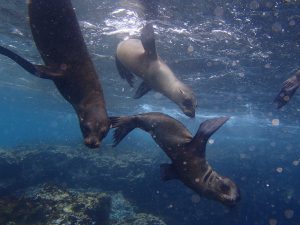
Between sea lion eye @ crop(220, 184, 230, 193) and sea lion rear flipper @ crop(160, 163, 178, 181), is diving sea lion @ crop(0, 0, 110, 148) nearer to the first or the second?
sea lion rear flipper @ crop(160, 163, 178, 181)

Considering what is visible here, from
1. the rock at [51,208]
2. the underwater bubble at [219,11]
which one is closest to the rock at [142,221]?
the rock at [51,208]

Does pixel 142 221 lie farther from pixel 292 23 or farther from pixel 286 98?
pixel 292 23

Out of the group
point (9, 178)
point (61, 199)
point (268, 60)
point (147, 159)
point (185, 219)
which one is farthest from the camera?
point (147, 159)

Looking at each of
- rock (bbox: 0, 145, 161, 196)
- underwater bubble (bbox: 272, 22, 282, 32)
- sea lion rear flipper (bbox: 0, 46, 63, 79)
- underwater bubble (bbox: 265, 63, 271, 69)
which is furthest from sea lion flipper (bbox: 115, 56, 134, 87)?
rock (bbox: 0, 145, 161, 196)

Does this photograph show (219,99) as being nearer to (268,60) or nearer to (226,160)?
(226,160)

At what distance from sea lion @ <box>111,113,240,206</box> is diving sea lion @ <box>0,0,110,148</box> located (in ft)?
1.23

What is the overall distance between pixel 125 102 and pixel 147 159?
1457 centimetres

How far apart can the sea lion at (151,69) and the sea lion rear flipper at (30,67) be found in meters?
1.47

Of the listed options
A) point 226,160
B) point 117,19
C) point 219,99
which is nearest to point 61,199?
point 117,19

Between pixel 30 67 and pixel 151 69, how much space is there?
1926 mm

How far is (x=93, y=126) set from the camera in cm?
358

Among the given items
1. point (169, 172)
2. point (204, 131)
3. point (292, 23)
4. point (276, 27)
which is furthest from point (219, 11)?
point (169, 172)

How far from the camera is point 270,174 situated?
26547 millimetres

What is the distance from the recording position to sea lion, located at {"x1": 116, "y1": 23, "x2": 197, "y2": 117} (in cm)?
446
